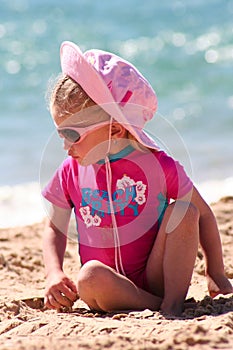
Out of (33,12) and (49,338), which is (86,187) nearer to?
(49,338)

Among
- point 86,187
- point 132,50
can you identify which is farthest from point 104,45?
point 86,187

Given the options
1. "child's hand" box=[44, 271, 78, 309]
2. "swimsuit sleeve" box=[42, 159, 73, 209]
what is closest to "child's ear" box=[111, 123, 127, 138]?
"swimsuit sleeve" box=[42, 159, 73, 209]

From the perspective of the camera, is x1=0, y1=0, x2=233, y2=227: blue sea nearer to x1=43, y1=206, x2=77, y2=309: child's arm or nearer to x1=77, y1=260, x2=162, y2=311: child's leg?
x1=43, y1=206, x2=77, y2=309: child's arm

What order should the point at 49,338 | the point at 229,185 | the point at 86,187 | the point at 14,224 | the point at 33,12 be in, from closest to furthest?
the point at 49,338 → the point at 86,187 → the point at 14,224 → the point at 229,185 → the point at 33,12

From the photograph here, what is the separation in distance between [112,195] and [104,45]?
7434mm

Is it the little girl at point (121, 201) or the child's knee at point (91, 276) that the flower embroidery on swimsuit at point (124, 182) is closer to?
the little girl at point (121, 201)

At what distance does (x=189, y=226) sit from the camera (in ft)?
7.95

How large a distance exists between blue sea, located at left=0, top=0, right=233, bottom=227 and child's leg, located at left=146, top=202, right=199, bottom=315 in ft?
1.30

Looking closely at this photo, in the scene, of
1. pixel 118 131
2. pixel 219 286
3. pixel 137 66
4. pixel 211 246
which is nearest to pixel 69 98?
Answer: pixel 118 131

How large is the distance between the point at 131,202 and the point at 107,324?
0.51 m

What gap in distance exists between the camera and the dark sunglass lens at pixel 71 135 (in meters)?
2.45

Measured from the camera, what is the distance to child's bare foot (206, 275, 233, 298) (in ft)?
8.58

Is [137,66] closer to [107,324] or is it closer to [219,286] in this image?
[219,286]

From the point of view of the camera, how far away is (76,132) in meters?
2.45
